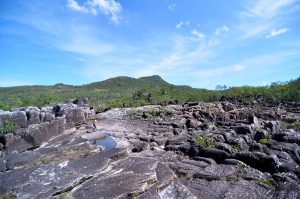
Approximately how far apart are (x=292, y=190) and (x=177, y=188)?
6543 mm

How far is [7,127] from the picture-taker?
26453 millimetres

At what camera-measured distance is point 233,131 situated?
95.1 ft

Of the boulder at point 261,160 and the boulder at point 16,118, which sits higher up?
the boulder at point 16,118

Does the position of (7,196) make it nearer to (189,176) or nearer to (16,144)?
(189,176)

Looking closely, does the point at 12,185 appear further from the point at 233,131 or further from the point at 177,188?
the point at 233,131

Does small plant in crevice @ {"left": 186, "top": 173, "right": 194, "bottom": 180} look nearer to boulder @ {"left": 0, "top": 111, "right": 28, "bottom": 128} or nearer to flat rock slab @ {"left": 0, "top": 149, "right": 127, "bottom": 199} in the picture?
flat rock slab @ {"left": 0, "top": 149, "right": 127, "bottom": 199}

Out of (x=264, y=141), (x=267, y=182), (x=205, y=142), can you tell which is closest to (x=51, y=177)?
(x=267, y=182)

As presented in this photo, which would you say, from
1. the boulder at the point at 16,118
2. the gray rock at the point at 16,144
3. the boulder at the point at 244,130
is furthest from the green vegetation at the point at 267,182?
the boulder at the point at 16,118

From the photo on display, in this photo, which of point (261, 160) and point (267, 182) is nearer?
point (267, 182)

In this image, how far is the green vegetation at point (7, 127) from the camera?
25914 millimetres

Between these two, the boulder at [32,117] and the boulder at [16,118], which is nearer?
the boulder at [16,118]

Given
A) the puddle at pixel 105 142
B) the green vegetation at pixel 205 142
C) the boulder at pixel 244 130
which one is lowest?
the puddle at pixel 105 142

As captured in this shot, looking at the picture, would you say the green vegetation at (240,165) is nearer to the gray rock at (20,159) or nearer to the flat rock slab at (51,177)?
the flat rock slab at (51,177)

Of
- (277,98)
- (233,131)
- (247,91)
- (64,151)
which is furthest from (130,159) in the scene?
(247,91)
